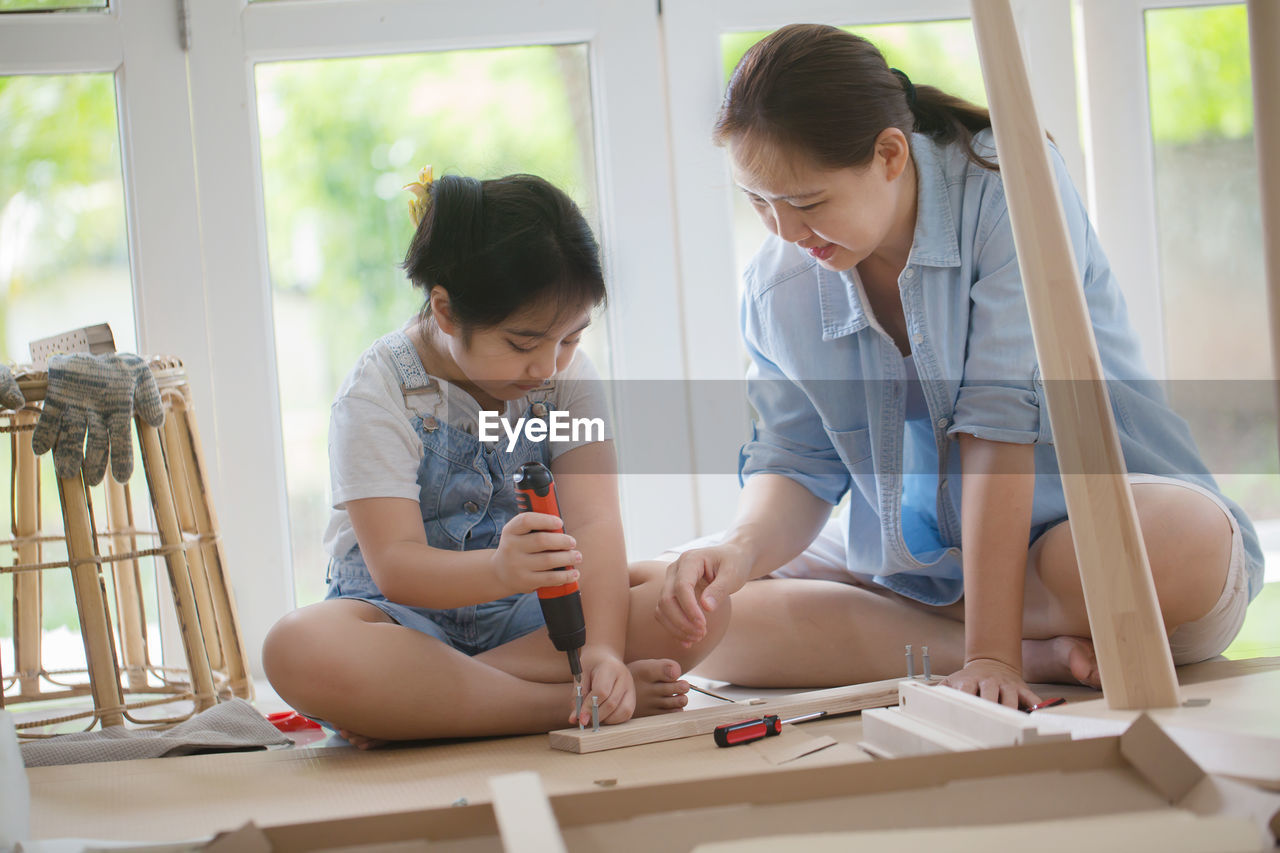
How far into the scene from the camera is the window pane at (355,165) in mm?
1655

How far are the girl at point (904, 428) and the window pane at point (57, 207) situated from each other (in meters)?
1.02

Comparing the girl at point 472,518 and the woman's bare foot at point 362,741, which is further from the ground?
the girl at point 472,518

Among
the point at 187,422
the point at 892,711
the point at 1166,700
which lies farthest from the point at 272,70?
the point at 1166,700

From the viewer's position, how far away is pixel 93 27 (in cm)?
158

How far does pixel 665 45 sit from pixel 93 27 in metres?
0.85

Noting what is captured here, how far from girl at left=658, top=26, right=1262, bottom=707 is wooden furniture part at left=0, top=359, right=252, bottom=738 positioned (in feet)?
2.10

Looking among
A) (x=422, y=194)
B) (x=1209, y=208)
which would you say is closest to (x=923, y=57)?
(x=1209, y=208)

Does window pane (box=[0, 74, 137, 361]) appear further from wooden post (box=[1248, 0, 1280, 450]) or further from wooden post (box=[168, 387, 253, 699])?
wooden post (box=[1248, 0, 1280, 450])

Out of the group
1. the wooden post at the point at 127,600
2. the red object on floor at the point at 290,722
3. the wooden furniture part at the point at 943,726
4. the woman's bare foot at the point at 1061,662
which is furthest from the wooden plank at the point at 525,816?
the wooden post at the point at 127,600

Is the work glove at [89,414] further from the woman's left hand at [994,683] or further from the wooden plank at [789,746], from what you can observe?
the woman's left hand at [994,683]

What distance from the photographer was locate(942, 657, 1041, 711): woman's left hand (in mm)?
859

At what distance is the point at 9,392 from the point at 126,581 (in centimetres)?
39

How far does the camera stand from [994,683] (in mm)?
879

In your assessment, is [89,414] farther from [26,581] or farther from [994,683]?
[994,683]
